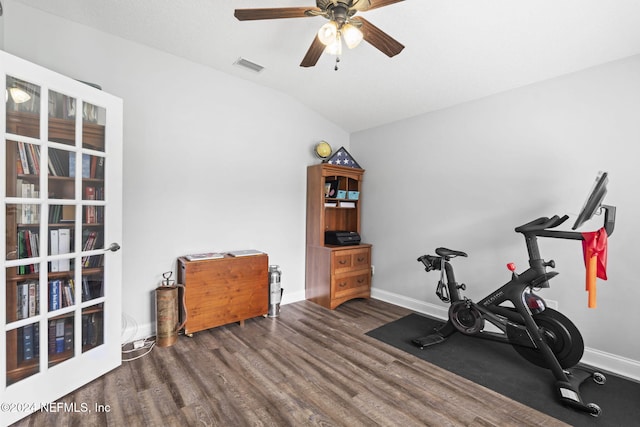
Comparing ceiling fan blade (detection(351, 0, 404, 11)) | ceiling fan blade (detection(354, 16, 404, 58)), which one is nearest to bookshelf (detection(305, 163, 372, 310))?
ceiling fan blade (detection(354, 16, 404, 58))

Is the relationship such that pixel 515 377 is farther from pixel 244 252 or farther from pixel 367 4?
→ pixel 367 4

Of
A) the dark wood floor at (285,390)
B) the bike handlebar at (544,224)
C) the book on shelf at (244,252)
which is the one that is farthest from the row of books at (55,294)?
the bike handlebar at (544,224)

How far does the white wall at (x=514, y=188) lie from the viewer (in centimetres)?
219

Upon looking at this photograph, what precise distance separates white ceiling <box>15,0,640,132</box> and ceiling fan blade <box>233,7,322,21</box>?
1.71 feet

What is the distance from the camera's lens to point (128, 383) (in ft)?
6.35

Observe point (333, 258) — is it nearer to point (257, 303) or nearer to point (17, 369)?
point (257, 303)

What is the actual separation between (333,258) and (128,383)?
2.16 metres

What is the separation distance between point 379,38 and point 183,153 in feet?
6.75

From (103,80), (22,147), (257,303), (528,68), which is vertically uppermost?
(528,68)

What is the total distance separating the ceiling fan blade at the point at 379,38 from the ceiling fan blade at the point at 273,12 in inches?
11.2

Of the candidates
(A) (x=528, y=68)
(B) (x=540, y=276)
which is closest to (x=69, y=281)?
(B) (x=540, y=276)

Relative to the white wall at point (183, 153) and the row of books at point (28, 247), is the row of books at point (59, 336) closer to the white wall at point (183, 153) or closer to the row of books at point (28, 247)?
the row of books at point (28, 247)

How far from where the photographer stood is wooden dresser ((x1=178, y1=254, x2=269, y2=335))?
258 cm

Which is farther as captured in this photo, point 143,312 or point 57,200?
point 143,312
